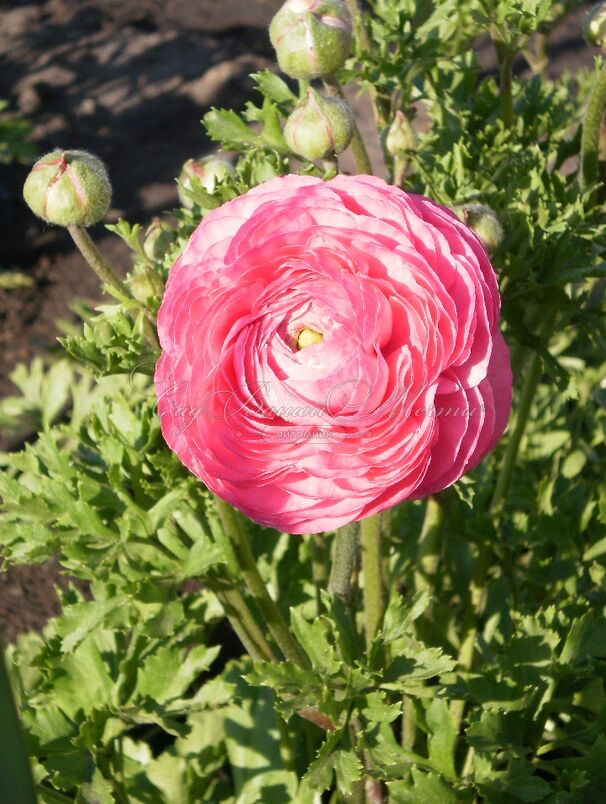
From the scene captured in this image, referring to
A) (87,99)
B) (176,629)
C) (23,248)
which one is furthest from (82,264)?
(176,629)

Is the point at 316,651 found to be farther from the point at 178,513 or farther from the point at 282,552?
the point at 282,552

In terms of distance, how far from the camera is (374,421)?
814mm

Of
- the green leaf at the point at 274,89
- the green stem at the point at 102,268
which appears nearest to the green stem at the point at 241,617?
the green stem at the point at 102,268

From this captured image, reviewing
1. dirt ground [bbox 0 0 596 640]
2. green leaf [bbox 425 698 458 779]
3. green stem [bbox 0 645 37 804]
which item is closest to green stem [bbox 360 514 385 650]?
green leaf [bbox 425 698 458 779]

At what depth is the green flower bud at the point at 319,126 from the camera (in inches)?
41.7

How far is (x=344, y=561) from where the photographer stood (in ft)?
3.70

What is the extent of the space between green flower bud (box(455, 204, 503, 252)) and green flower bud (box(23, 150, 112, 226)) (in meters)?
0.40

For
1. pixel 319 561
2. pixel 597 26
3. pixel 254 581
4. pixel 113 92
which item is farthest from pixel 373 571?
pixel 113 92

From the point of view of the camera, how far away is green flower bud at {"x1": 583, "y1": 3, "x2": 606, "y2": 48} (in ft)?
4.04

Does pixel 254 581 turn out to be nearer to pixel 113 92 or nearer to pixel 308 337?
pixel 308 337

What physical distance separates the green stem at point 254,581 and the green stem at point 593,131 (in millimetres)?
621

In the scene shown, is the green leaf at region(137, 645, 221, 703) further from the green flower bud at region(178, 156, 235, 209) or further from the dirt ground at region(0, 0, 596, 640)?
the dirt ground at region(0, 0, 596, 640)

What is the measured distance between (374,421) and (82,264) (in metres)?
2.61

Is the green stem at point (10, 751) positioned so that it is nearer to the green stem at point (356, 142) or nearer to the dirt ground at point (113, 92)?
the green stem at point (356, 142)
